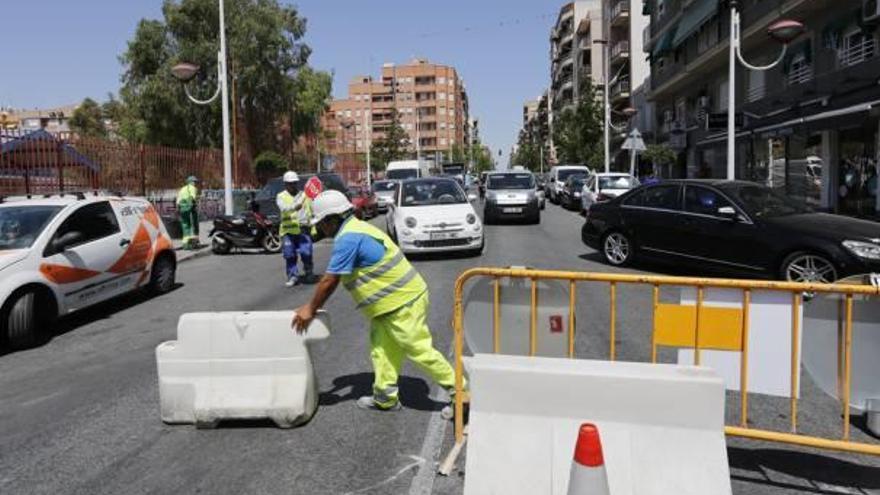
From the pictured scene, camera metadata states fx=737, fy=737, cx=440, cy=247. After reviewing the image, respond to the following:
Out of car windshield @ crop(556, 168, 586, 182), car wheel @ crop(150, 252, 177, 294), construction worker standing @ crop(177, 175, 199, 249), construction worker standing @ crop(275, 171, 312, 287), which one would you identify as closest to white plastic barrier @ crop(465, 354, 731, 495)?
construction worker standing @ crop(275, 171, 312, 287)

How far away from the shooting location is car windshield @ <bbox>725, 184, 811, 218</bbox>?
392 inches

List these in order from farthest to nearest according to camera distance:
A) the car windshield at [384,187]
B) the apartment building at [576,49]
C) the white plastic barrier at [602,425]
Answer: the apartment building at [576,49] → the car windshield at [384,187] → the white plastic barrier at [602,425]

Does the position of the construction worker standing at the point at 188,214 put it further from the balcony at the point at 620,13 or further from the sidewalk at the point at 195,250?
the balcony at the point at 620,13

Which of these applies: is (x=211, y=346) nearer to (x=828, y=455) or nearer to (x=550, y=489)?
(x=550, y=489)

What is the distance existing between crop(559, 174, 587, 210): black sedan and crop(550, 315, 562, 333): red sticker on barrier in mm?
25134

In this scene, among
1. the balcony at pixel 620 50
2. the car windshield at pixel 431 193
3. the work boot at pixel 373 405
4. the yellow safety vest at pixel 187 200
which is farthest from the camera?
the balcony at pixel 620 50

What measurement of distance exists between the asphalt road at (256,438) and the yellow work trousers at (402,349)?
0.76 feet

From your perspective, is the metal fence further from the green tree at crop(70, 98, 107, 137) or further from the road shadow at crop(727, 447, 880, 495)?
the green tree at crop(70, 98, 107, 137)

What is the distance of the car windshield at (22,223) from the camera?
7992mm

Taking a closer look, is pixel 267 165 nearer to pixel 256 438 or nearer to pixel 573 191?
pixel 573 191

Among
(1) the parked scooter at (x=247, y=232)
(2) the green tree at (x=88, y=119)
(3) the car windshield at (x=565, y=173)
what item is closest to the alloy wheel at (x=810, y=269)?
(1) the parked scooter at (x=247, y=232)

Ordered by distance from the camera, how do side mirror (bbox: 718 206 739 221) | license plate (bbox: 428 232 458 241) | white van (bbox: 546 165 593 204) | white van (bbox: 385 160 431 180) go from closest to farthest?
side mirror (bbox: 718 206 739 221) → license plate (bbox: 428 232 458 241) → white van (bbox: 546 165 593 204) → white van (bbox: 385 160 431 180)

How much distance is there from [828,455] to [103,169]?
1730cm

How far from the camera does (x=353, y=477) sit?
410 cm
